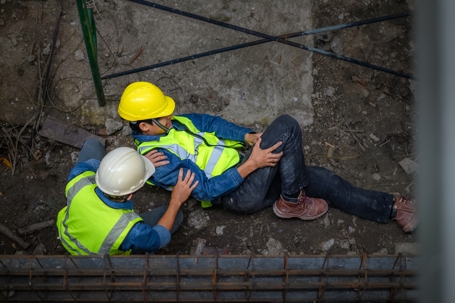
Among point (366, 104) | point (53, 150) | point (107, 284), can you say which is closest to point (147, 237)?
point (107, 284)

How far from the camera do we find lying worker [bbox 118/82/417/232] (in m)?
4.77

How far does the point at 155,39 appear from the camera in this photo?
20.8 feet

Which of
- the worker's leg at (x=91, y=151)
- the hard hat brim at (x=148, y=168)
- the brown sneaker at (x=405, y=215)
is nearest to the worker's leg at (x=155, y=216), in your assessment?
the hard hat brim at (x=148, y=168)

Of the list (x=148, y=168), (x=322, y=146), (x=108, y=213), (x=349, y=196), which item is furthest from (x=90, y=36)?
(x=349, y=196)

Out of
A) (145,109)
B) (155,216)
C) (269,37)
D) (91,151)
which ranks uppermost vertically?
(269,37)

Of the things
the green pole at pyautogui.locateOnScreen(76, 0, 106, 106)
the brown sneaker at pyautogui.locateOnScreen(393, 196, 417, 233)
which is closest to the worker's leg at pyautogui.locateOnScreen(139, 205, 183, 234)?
the green pole at pyautogui.locateOnScreen(76, 0, 106, 106)

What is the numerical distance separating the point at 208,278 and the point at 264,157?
1.29m

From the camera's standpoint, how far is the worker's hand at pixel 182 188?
471cm

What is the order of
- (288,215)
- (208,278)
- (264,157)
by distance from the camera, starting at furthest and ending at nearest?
(288,215) → (264,157) → (208,278)

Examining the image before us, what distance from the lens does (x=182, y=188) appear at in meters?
4.72

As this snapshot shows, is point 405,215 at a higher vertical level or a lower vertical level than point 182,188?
lower

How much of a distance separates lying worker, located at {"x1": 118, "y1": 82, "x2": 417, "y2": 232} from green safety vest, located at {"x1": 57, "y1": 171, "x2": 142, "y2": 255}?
2.40 feet

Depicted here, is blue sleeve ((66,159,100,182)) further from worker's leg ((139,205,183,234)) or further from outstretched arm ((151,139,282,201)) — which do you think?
worker's leg ((139,205,183,234))

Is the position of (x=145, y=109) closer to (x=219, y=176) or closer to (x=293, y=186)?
(x=219, y=176)
